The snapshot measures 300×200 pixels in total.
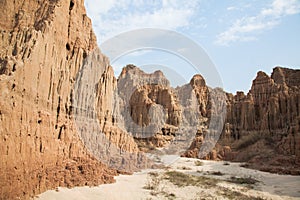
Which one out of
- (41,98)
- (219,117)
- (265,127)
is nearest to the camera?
(41,98)

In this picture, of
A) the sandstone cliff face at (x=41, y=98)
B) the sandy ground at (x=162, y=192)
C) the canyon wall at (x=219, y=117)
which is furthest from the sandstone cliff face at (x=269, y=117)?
the sandstone cliff face at (x=41, y=98)

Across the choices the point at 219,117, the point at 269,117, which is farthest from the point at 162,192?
the point at 219,117

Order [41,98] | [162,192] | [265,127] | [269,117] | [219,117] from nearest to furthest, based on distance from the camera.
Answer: [41,98] < [162,192] < [265,127] < [269,117] < [219,117]

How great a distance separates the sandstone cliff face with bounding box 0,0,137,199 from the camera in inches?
372

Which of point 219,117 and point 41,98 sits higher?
point 219,117

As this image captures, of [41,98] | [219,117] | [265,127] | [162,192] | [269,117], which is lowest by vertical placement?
[162,192]

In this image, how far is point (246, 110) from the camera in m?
55.8

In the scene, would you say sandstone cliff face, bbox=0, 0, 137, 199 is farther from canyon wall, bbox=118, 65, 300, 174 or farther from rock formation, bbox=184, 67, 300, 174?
canyon wall, bbox=118, 65, 300, 174

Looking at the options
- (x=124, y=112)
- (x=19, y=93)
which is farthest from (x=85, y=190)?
(x=124, y=112)

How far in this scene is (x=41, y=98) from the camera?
11758 mm

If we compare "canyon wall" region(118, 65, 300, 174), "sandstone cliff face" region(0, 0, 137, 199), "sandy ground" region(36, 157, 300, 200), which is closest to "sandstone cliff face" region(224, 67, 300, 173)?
"canyon wall" region(118, 65, 300, 174)

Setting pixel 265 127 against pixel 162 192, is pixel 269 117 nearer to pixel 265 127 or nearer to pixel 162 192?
pixel 265 127

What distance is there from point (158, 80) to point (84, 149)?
45.4m

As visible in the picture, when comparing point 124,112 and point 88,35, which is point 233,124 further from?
point 88,35
